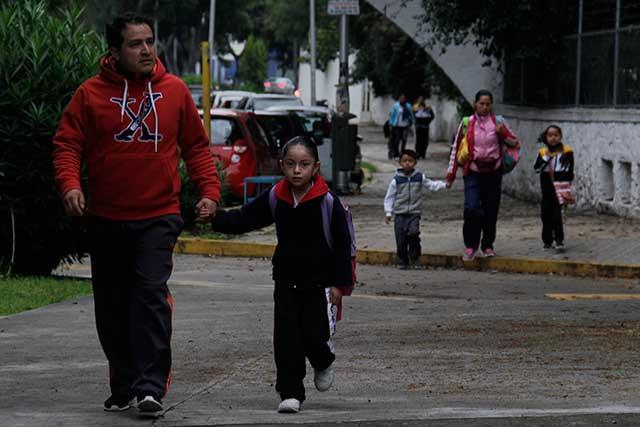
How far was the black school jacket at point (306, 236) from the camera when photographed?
719 centimetres

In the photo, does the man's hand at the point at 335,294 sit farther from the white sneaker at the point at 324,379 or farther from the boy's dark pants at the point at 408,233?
the boy's dark pants at the point at 408,233

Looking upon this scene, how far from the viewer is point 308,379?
8.43m

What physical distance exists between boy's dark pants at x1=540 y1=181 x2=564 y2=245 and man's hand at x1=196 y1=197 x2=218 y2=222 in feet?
31.7

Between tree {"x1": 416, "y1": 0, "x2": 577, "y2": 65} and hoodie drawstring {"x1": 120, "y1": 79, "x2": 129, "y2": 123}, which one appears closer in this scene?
hoodie drawstring {"x1": 120, "y1": 79, "x2": 129, "y2": 123}

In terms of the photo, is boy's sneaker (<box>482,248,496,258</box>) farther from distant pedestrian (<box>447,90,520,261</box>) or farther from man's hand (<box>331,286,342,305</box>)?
man's hand (<box>331,286,342,305</box>)

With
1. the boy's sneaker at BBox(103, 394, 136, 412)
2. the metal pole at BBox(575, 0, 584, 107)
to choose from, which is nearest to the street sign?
the metal pole at BBox(575, 0, 584, 107)

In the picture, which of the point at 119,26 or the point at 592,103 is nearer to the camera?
the point at 119,26

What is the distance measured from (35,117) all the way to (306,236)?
6338 mm

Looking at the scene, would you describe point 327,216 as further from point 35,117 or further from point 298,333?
point 35,117

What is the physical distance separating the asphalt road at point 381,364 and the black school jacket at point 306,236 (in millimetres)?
640

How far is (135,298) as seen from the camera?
6.99 m

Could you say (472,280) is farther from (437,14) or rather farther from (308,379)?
(437,14)

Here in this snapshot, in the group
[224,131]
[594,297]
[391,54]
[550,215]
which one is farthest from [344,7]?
[391,54]

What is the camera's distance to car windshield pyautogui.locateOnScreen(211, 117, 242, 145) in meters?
23.3
